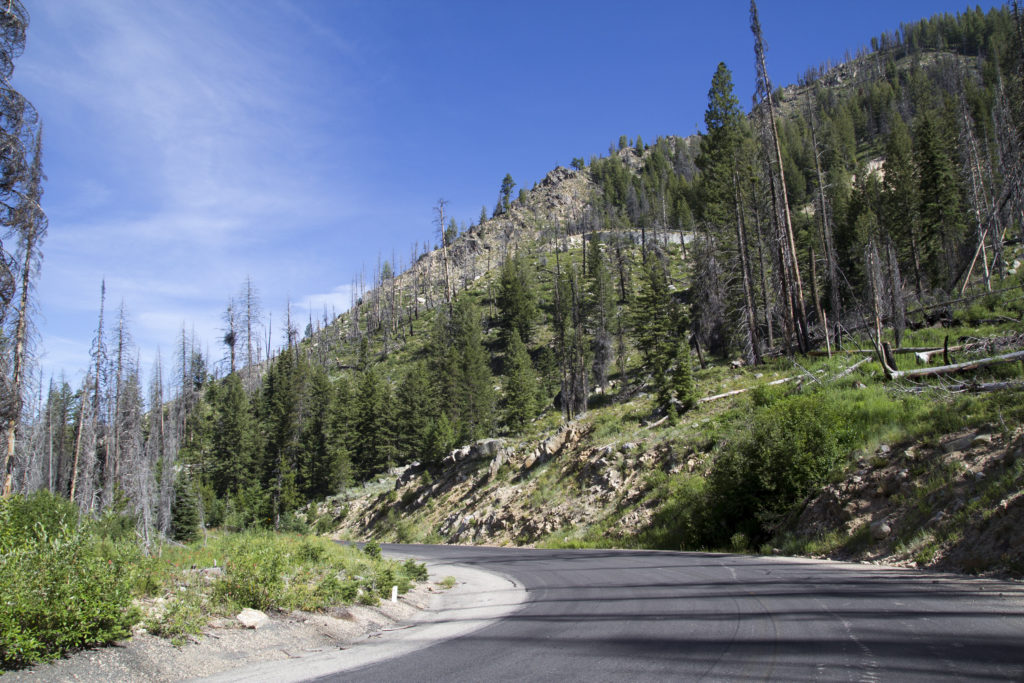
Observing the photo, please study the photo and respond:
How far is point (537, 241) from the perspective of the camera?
13012 centimetres

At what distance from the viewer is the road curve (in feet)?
14.2

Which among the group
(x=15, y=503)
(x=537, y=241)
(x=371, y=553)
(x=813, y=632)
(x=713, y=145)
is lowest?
(x=371, y=553)

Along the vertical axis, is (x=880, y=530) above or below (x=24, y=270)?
below

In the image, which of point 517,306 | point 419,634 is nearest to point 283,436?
point 517,306

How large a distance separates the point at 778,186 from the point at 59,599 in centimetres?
3029

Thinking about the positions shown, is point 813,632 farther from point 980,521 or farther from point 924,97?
point 924,97

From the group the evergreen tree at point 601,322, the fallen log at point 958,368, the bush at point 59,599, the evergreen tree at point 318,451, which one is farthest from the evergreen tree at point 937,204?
the evergreen tree at point 318,451

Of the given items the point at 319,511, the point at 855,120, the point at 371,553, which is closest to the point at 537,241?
the point at 855,120

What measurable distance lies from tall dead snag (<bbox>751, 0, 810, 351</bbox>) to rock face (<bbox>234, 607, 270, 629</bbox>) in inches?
994

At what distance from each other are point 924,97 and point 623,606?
13067cm

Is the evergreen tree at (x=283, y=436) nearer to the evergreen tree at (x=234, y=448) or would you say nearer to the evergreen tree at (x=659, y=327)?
the evergreen tree at (x=234, y=448)

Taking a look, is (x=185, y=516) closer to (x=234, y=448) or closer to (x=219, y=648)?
(x=234, y=448)

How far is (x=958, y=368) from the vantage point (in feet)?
46.8

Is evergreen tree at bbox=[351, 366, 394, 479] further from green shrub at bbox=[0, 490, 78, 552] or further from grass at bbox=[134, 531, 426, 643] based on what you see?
grass at bbox=[134, 531, 426, 643]
